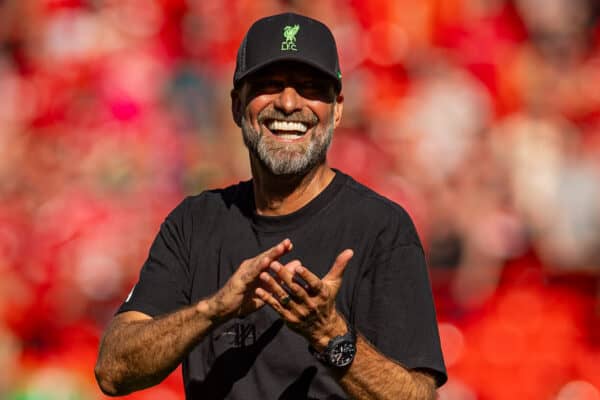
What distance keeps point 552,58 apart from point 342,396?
331 cm

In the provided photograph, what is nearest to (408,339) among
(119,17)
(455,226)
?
(455,226)

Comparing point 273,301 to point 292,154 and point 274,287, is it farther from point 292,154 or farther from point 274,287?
point 292,154

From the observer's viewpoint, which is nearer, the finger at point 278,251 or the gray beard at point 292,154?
the finger at point 278,251

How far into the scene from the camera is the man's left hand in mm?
2264

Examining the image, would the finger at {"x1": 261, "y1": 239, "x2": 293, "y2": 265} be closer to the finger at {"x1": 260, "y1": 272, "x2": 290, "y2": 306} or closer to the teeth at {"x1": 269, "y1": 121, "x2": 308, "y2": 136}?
the finger at {"x1": 260, "y1": 272, "x2": 290, "y2": 306}

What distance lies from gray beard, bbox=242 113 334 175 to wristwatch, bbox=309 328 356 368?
0.56 meters

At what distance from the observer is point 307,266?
2662 mm

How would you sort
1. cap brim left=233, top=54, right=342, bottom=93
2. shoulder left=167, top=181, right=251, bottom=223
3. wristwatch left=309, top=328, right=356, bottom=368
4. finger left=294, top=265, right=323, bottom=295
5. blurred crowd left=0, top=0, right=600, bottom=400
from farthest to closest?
blurred crowd left=0, top=0, right=600, bottom=400
shoulder left=167, top=181, right=251, bottom=223
cap brim left=233, top=54, right=342, bottom=93
wristwatch left=309, top=328, right=356, bottom=368
finger left=294, top=265, right=323, bottom=295

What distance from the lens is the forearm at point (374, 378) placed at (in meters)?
2.40

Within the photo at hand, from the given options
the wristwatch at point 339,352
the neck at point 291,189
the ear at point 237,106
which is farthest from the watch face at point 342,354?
the ear at point 237,106

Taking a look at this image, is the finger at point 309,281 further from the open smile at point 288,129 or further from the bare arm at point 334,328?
the open smile at point 288,129

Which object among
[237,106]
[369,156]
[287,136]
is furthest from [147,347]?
[369,156]

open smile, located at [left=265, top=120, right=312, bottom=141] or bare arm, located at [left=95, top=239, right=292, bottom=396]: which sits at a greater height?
open smile, located at [left=265, top=120, right=312, bottom=141]


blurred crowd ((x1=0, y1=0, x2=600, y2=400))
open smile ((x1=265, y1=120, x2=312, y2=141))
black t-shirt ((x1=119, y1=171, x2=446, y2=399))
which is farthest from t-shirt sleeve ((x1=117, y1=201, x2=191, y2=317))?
blurred crowd ((x1=0, y1=0, x2=600, y2=400))
